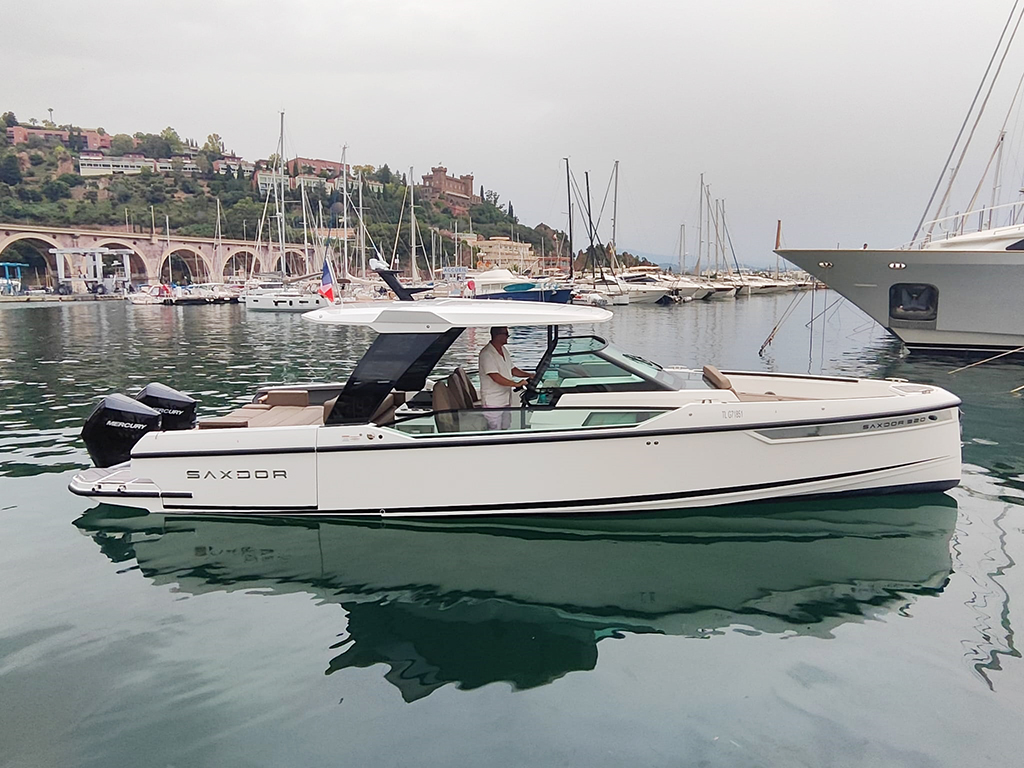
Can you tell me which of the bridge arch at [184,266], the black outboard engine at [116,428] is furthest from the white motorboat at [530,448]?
the bridge arch at [184,266]

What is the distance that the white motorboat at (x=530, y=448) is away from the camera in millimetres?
6234

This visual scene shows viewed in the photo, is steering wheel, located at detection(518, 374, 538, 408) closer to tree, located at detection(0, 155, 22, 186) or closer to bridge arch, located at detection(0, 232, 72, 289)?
bridge arch, located at detection(0, 232, 72, 289)

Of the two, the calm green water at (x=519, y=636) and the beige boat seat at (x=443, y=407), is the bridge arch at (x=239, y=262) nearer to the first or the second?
the beige boat seat at (x=443, y=407)

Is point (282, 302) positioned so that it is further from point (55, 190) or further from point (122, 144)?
point (122, 144)

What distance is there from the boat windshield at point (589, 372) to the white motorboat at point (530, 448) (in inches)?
0.8

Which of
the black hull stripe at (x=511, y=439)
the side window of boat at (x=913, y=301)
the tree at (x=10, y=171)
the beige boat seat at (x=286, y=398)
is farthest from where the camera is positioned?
the tree at (x=10, y=171)

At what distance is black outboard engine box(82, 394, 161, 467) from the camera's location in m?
7.09

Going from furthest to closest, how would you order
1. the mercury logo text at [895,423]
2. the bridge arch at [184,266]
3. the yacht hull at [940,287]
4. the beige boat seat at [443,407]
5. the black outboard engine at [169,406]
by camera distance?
1. the bridge arch at [184,266]
2. the yacht hull at [940,287]
3. the black outboard engine at [169,406]
4. the mercury logo text at [895,423]
5. the beige boat seat at [443,407]

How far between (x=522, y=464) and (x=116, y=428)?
4.33 meters

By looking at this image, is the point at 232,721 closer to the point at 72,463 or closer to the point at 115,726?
the point at 115,726

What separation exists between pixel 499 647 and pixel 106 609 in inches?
121

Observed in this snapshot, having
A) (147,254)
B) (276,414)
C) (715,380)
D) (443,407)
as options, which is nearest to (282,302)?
(276,414)

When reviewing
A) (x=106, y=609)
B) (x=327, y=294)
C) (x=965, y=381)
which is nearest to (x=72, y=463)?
(x=106, y=609)

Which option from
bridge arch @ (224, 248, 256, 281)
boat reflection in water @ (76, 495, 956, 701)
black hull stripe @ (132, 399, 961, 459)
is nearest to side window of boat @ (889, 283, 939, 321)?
boat reflection in water @ (76, 495, 956, 701)
